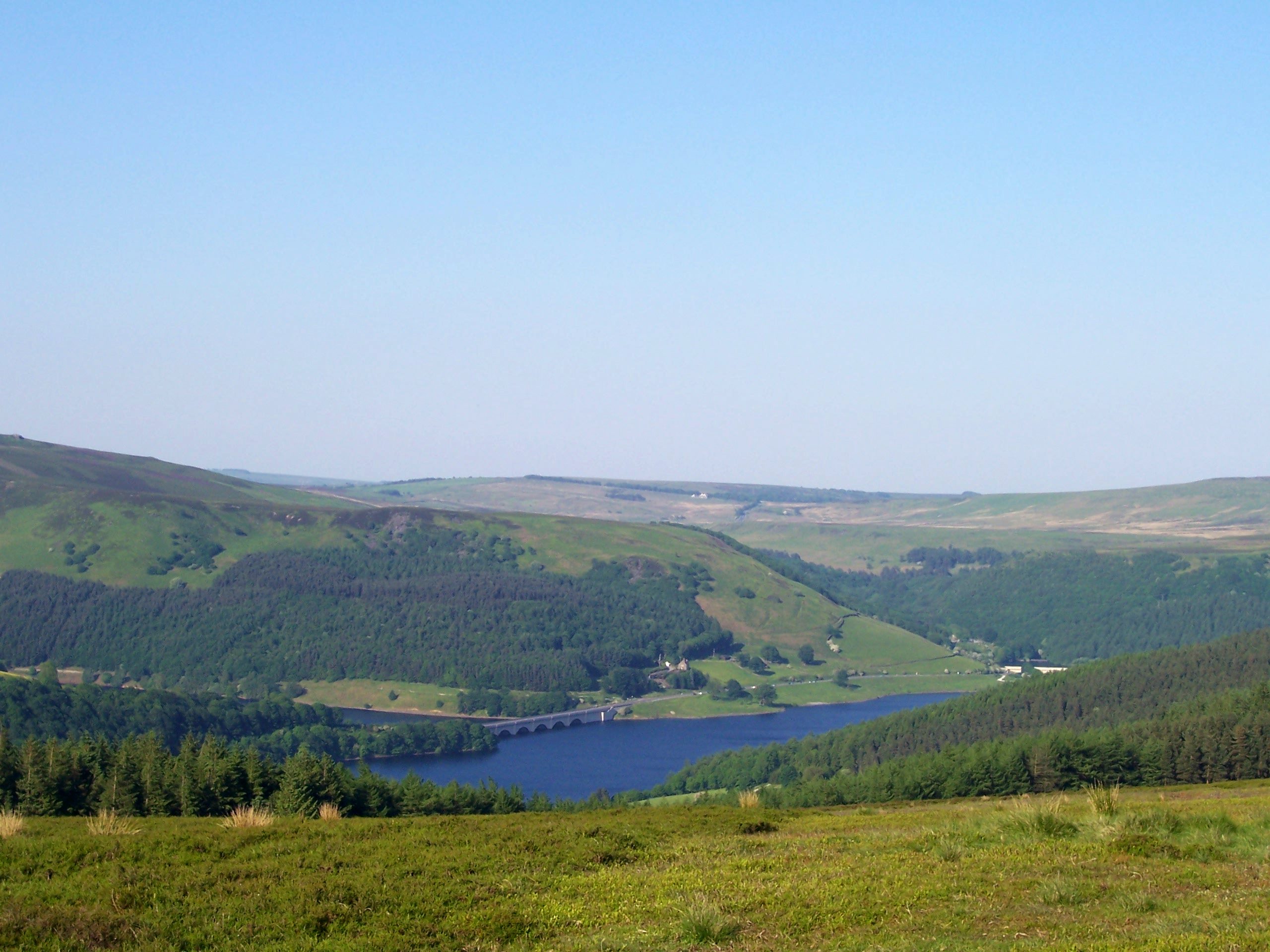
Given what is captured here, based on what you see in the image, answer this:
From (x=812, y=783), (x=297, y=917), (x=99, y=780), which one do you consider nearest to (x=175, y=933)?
(x=297, y=917)

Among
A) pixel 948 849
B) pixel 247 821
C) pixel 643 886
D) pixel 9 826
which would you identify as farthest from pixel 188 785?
pixel 948 849

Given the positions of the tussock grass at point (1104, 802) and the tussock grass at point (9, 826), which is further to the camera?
the tussock grass at point (1104, 802)

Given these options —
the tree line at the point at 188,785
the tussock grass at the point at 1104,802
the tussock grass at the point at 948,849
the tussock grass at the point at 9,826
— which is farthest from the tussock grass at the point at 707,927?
the tree line at the point at 188,785

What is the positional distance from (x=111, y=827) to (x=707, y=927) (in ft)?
57.6

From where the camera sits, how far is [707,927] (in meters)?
20.5

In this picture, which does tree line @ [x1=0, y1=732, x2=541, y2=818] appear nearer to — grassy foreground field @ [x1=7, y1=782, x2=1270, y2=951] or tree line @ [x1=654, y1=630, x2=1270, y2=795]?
grassy foreground field @ [x1=7, y1=782, x2=1270, y2=951]

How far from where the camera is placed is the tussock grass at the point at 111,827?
1142 inches

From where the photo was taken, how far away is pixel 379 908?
22.6 m

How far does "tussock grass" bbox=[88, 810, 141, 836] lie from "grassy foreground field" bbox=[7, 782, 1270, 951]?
0.39m

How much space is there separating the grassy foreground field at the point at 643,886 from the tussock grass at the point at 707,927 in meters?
0.03

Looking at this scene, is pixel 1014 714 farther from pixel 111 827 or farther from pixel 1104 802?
pixel 111 827

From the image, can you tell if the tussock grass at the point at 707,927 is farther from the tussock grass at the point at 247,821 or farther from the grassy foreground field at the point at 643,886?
the tussock grass at the point at 247,821

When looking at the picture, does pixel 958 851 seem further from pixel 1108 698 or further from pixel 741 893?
pixel 1108 698

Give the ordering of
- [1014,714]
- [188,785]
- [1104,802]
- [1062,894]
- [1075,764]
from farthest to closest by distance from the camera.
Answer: [1014,714] < [1075,764] < [188,785] < [1104,802] < [1062,894]
